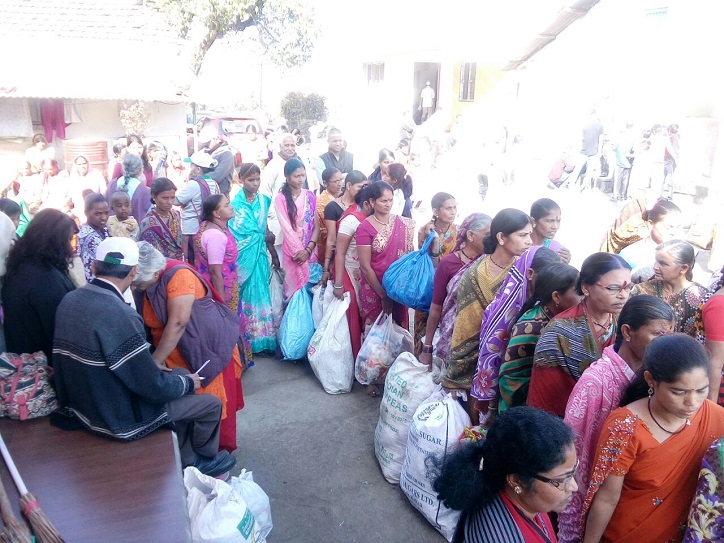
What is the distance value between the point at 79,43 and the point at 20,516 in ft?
33.2

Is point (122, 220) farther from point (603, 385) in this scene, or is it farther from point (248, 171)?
point (603, 385)

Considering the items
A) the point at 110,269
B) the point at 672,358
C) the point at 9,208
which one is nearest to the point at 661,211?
the point at 672,358

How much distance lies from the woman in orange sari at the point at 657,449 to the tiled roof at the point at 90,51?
29.1 feet

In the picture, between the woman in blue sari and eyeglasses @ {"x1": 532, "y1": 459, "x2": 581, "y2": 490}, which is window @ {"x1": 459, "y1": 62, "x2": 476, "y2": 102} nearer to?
the woman in blue sari

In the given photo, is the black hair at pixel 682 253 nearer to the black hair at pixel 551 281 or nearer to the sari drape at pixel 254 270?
the black hair at pixel 551 281

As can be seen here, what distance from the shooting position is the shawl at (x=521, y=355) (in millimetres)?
2727

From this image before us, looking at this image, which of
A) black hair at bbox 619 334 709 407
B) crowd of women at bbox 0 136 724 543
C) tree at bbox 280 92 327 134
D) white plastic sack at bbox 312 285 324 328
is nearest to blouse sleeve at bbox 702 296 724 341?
crowd of women at bbox 0 136 724 543

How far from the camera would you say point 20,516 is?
2.13m

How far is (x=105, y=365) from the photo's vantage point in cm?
261

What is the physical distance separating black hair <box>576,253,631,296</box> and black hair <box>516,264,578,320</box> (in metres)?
0.10

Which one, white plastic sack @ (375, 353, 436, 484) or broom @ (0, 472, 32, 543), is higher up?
broom @ (0, 472, 32, 543)

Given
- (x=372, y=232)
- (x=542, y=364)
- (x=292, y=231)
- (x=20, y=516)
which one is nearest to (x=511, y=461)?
(x=542, y=364)

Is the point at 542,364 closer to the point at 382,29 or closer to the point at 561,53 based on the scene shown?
the point at 561,53

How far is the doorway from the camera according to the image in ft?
79.1
